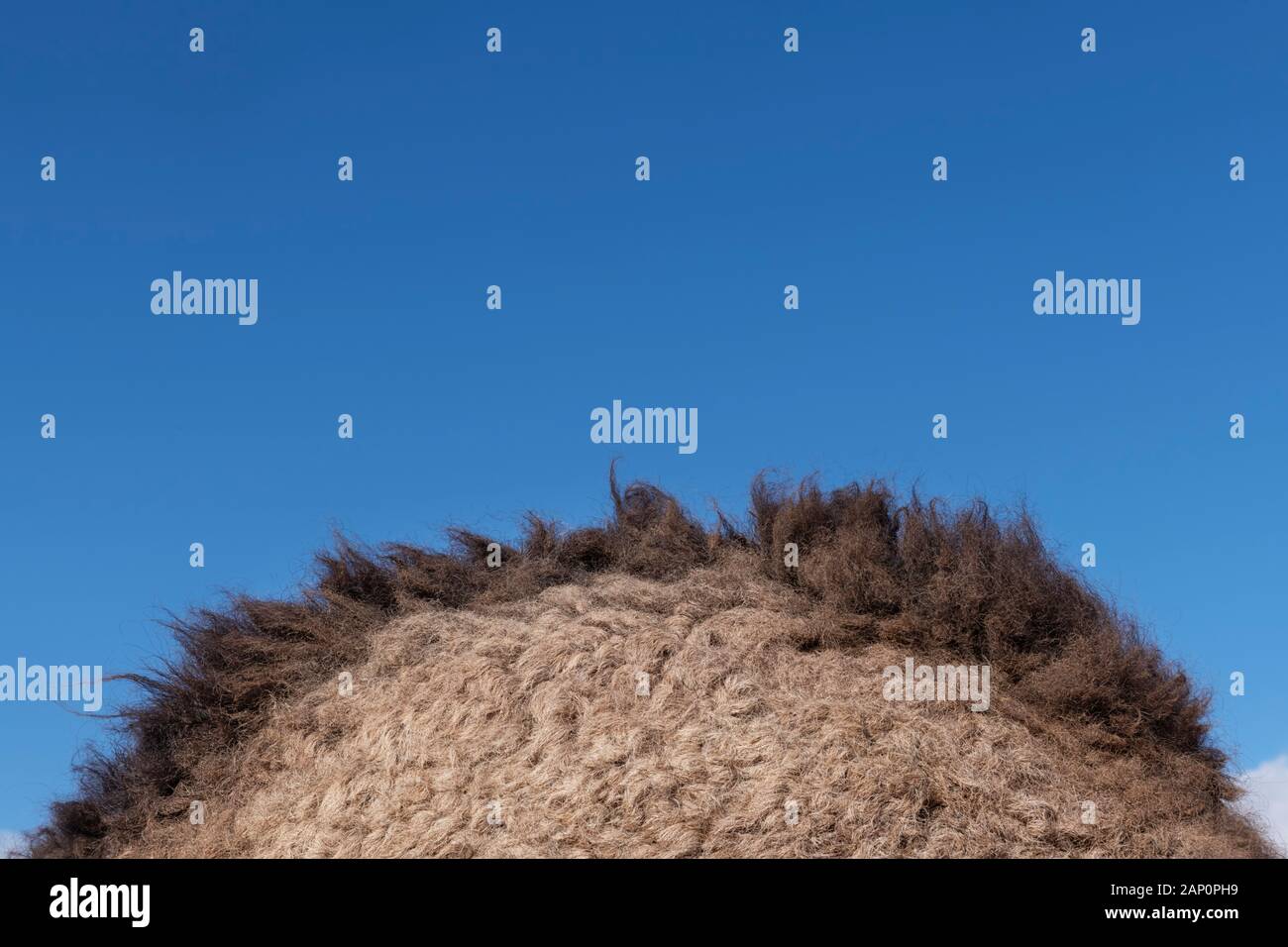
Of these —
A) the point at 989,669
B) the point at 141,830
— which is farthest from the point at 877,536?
the point at 141,830

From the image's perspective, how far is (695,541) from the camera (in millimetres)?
12531

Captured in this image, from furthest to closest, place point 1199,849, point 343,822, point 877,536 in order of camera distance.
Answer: point 877,536, point 343,822, point 1199,849

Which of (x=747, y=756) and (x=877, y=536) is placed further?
(x=877, y=536)
